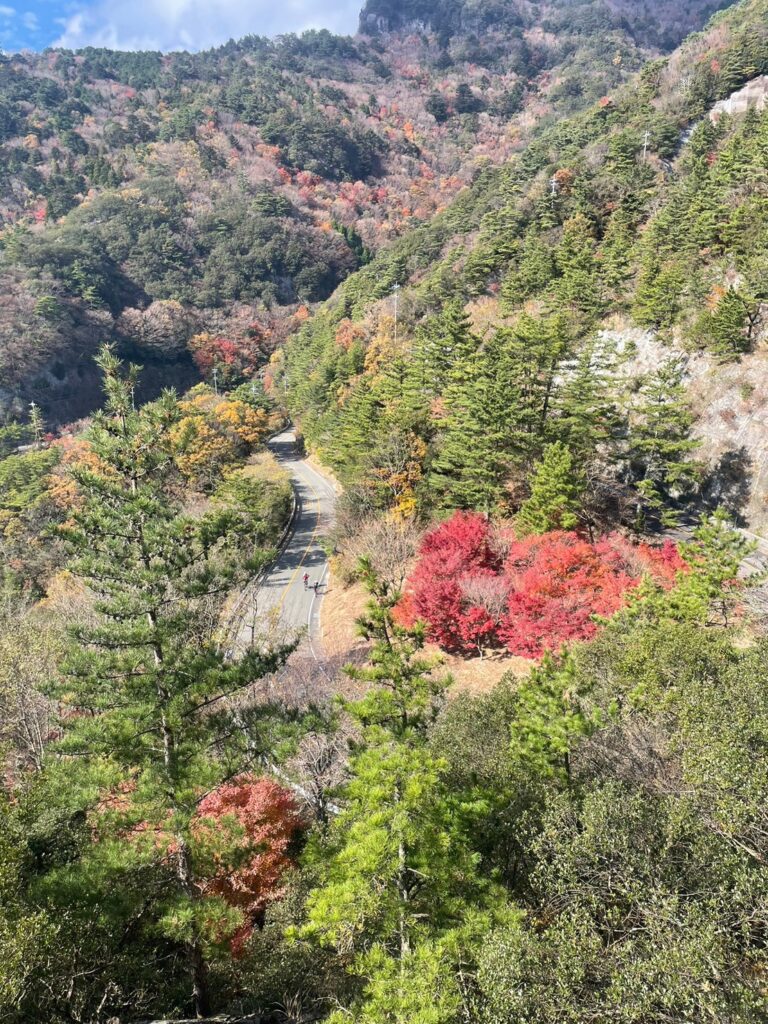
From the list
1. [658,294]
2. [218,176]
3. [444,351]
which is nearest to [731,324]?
[658,294]

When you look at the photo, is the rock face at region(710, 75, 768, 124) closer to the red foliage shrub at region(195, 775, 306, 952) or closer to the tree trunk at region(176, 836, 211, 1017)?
the red foliage shrub at region(195, 775, 306, 952)

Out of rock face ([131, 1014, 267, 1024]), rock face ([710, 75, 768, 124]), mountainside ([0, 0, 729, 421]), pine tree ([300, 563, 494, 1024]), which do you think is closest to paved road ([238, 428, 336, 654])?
pine tree ([300, 563, 494, 1024])

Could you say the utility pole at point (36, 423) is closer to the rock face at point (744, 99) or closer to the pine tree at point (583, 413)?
the pine tree at point (583, 413)

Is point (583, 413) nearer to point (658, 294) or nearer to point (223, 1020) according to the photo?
point (658, 294)

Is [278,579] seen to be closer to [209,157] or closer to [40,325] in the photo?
[40,325]

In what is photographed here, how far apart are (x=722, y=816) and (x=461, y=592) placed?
58.6ft

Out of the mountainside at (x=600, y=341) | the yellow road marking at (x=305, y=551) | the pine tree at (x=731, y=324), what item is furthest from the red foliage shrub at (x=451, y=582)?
the pine tree at (x=731, y=324)

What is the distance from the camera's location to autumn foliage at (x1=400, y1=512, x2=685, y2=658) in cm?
2341

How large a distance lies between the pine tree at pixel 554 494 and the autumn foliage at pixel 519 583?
874 mm

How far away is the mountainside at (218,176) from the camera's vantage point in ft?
299

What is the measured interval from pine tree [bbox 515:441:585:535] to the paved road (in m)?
12.3

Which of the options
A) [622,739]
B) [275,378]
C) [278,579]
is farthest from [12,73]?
[622,739]

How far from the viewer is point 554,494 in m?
26.1

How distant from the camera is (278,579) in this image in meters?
37.1
